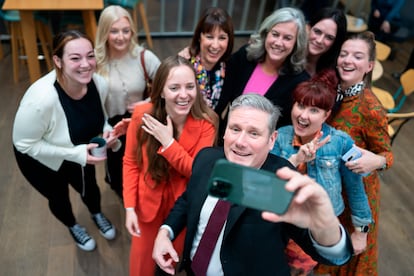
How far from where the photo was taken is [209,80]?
7.22 ft

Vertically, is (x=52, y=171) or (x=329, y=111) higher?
(x=329, y=111)

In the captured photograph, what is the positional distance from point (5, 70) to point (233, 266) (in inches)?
166

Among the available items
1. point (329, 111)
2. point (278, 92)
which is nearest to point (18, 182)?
point (278, 92)

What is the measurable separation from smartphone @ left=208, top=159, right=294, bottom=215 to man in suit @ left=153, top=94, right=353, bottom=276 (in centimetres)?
12

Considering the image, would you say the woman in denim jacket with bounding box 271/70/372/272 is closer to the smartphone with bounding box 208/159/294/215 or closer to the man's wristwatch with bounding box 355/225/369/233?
the man's wristwatch with bounding box 355/225/369/233

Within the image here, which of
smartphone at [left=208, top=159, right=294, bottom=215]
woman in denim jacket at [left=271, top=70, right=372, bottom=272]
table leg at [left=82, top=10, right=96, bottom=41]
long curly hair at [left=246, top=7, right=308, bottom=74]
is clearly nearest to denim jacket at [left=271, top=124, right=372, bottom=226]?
woman in denim jacket at [left=271, top=70, right=372, bottom=272]

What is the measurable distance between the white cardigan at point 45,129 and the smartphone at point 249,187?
4.00 ft

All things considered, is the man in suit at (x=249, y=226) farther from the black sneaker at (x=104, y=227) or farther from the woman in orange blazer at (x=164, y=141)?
the black sneaker at (x=104, y=227)

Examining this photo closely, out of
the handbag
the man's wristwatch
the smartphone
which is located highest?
the smartphone

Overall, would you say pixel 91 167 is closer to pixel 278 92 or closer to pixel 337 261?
pixel 278 92

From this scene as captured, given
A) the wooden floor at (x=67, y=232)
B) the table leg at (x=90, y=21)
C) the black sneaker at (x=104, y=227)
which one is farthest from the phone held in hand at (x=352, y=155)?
the table leg at (x=90, y=21)

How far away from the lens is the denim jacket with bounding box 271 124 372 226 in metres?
1.62

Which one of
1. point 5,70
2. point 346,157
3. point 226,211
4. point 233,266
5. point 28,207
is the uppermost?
point 346,157

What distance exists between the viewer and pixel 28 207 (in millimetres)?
2756
